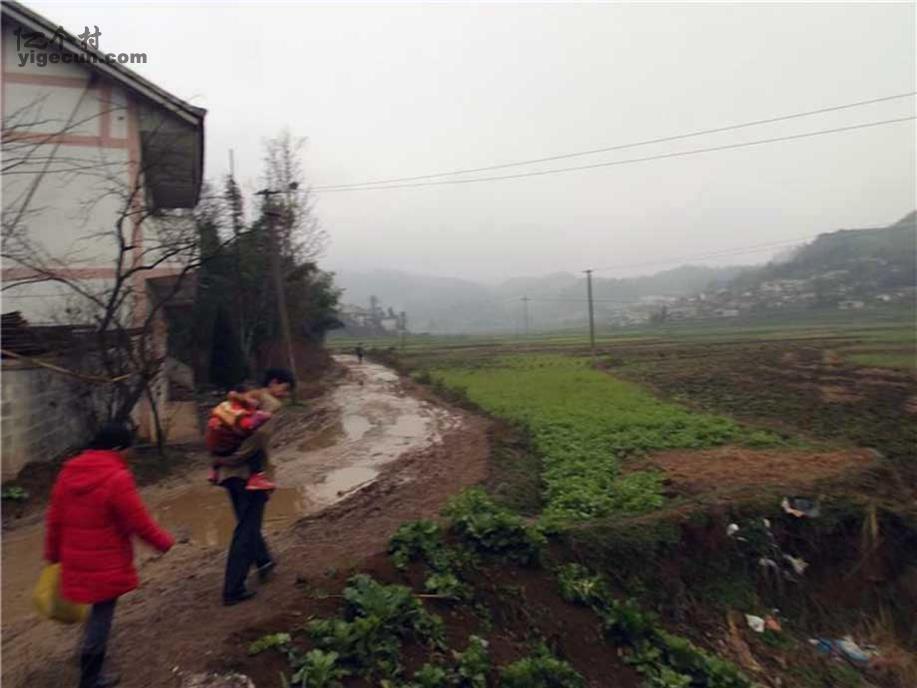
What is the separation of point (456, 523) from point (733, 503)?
3.36 m

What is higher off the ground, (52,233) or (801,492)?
(52,233)

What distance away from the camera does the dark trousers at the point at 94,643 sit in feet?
10.9

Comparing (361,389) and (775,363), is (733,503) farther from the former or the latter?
(775,363)

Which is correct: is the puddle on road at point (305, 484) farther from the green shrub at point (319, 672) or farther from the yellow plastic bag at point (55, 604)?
the green shrub at point (319, 672)

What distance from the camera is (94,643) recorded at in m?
3.33

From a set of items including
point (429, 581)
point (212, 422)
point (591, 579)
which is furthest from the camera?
point (591, 579)

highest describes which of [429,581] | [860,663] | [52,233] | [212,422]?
[52,233]

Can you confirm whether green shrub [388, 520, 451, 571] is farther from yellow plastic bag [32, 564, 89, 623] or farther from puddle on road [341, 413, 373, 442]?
puddle on road [341, 413, 373, 442]

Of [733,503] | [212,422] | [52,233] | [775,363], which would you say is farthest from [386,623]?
[775,363]

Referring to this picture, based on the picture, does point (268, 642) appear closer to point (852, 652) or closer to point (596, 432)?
point (852, 652)

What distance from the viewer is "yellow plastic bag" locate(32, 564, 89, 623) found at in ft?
10.7

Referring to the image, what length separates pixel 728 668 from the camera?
4449 mm

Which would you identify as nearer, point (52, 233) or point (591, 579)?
point (591, 579)

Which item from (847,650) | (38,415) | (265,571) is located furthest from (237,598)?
(38,415)
